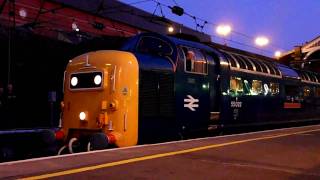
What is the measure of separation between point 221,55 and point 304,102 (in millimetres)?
10126

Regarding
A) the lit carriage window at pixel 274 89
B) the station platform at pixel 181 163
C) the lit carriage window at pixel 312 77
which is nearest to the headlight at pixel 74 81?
the station platform at pixel 181 163

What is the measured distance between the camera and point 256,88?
59.7 ft

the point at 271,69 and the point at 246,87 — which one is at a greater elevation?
the point at 271,69

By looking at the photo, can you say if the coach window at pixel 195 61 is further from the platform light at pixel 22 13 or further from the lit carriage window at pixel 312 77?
the platform light at pixel 22 13

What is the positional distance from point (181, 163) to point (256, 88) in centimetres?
1002

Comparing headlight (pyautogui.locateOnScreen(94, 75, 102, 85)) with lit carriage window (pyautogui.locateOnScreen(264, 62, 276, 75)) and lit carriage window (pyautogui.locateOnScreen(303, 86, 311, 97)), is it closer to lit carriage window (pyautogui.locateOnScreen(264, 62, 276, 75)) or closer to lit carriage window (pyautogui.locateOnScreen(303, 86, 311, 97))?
lit carriage window (pyautogui.locateOnScreen(264, 62, 276, 75))

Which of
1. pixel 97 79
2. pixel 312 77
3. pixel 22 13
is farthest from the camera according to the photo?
pixel 22 13

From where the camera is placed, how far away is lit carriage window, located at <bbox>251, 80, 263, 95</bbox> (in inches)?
705

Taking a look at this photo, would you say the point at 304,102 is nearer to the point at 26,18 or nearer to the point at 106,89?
the point at 106,89

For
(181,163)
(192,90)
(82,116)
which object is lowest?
(181,163)

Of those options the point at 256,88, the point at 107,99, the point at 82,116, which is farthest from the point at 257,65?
the point at 82,116

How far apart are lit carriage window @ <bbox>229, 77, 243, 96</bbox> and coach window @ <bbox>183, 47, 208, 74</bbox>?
190cm

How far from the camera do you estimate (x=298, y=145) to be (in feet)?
41.1

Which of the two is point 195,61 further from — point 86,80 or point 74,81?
point 74,81
